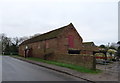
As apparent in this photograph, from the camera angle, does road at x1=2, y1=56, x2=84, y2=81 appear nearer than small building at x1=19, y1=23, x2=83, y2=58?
Yes

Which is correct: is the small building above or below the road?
above

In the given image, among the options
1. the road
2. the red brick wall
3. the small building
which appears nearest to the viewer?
the road

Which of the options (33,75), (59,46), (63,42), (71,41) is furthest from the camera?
(71,41)

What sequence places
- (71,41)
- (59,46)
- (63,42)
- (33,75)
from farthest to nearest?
(71,41), (63,42), (59,46), (33,75)

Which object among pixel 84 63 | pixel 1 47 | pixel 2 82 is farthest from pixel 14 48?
pixel 2 82

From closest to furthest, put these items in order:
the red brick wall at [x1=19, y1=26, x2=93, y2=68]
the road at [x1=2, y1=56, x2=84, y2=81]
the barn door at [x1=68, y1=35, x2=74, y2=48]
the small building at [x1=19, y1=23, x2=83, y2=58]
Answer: the road at [x1=2, y1=56, x2=84, y2=81], the red brick wall at [x1=19, y1=26, x2=93, y2=68], the small building at [x1=19, y1=23, x2=83, y2=58], the barn door at [x1=68, y1=35, x2=74, y2=48]

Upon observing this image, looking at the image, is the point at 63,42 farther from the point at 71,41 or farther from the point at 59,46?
the point at 71,41

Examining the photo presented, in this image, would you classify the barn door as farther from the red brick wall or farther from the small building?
the red brick wall

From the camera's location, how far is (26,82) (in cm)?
960

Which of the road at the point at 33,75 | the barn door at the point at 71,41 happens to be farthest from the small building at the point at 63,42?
the road at the point at 33,75

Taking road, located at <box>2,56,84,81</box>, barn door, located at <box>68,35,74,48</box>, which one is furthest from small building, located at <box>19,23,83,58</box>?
road, located at <box>2,56,84,81</box>

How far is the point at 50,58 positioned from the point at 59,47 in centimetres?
314

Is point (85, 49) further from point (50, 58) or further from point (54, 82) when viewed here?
point (54, 82)

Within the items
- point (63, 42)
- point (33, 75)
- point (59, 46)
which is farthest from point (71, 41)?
point (33, 75)
